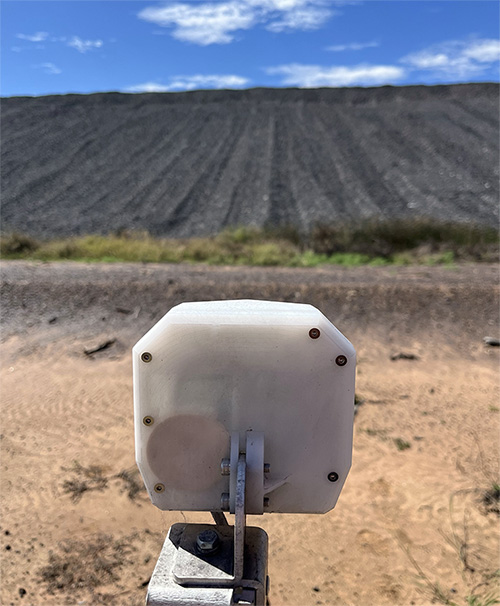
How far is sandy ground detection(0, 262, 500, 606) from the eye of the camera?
10.3ft

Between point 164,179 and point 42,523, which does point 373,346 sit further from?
point 164,179

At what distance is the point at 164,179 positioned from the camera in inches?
851

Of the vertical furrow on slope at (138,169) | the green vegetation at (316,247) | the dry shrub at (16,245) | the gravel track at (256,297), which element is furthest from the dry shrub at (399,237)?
the vertical furrow on slope at (138,169)

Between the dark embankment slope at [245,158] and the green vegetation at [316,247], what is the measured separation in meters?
2.43

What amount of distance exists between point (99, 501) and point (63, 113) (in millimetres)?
28935

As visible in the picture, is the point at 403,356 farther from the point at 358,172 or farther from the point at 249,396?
the point at 358,172

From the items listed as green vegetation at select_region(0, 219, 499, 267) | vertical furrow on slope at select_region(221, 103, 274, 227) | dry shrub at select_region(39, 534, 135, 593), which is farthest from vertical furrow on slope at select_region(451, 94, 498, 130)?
dry shrub at select_region(39, 534, 135, 593)

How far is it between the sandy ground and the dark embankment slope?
8593mm

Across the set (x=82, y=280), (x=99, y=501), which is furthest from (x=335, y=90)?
(x=99, y=501)

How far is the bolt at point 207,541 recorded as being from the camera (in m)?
1.46

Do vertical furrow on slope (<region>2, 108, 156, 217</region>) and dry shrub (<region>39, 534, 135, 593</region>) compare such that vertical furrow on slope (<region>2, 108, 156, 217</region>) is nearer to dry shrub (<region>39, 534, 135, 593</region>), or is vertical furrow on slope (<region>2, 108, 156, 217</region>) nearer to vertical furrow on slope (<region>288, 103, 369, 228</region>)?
vertical furrow on slope (<region>288, 103, 369, 228</region>)

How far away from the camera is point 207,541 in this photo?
57.5 inches

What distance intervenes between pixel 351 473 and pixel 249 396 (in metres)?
3.06

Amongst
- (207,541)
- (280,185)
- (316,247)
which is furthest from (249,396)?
(280,185)
